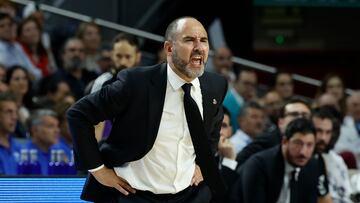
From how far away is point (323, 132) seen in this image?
7.61 metres

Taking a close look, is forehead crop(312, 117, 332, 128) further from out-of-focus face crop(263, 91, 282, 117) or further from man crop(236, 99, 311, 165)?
out-of-focus face crop(263, 91, 282, 117)

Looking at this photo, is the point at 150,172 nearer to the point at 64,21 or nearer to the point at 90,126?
the point at 90,126

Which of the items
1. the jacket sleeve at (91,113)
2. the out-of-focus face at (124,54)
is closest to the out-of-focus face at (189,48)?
the jacket sleeve at (91,113)

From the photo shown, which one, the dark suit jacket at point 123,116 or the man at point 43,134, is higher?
the dark suit jacket at point 123,116

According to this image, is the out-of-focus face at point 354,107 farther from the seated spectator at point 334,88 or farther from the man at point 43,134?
the man at point 43,134

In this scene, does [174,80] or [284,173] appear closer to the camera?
[174,80]

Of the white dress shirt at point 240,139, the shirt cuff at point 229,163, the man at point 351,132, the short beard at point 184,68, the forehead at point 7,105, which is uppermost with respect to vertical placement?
the short beard at point 184,68

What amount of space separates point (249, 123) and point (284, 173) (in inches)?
83.5

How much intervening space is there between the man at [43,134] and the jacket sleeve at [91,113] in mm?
2874

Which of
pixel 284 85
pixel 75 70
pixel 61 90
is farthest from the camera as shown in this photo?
pixel 284 85

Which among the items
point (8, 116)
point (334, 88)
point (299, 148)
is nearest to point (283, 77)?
point (334, 88)

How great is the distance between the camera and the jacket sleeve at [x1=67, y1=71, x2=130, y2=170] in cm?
431

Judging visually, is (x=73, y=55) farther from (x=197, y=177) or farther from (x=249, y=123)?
(x=197, y=177)

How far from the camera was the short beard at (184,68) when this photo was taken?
14.2ft
